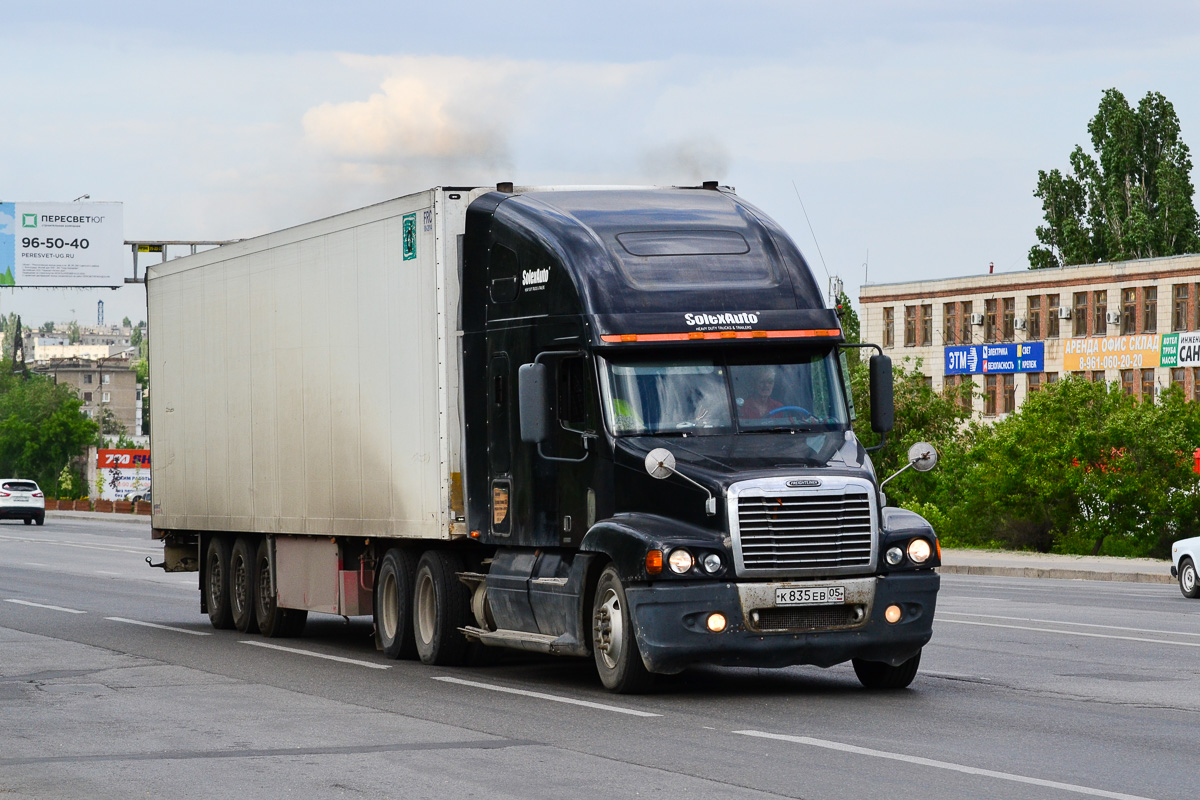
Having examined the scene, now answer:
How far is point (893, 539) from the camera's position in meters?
Answer: 13.1

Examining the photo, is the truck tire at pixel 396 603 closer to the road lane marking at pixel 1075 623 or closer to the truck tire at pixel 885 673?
the truck tire at pixel 885 673

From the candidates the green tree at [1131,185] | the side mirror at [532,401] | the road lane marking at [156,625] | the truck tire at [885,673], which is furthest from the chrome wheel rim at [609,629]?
the green tree at [1131,185]

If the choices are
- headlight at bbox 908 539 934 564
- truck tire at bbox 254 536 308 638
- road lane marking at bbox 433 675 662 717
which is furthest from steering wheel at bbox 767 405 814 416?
truck tire at bbox 254 536 308 638

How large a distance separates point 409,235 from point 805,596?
16.8 ft

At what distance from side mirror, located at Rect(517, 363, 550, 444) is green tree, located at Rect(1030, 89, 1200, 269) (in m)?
75.3

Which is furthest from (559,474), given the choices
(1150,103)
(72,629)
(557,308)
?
(1150,103)

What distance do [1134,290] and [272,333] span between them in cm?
7448

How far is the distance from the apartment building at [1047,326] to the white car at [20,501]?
36.5 m

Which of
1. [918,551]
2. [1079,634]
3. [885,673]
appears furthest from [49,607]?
[918,551]

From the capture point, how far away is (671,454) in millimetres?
12945

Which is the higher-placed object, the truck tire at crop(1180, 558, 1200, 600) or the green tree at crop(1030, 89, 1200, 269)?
the green tree at crop(1030, 89, 1200, 269)

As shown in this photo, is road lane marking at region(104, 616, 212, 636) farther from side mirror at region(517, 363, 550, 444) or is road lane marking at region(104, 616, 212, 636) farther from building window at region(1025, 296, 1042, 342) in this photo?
building window at region(1025, 296, 1042, 342)

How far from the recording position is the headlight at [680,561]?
12.6m

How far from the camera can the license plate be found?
12695mm
